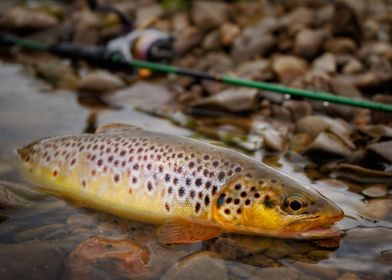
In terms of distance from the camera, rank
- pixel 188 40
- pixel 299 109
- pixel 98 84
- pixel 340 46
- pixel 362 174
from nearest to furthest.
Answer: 1. pixel 362 174
2. pixel 299 109
3. pixel 98 84
4. pixel 340 46
5. pixel 188 40

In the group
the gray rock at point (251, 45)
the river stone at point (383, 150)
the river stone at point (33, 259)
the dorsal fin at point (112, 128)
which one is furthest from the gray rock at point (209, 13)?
the river stone at point (33, 259)

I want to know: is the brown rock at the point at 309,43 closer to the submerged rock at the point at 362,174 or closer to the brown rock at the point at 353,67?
the brown rock at the point at 353,67

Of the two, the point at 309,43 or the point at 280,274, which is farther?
A: the point at 309,43

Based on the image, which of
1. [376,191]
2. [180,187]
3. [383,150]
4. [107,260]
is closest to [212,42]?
[383,150]

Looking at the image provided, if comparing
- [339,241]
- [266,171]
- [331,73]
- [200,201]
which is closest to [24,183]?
[200,201]

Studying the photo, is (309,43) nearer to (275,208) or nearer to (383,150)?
(383,150)
